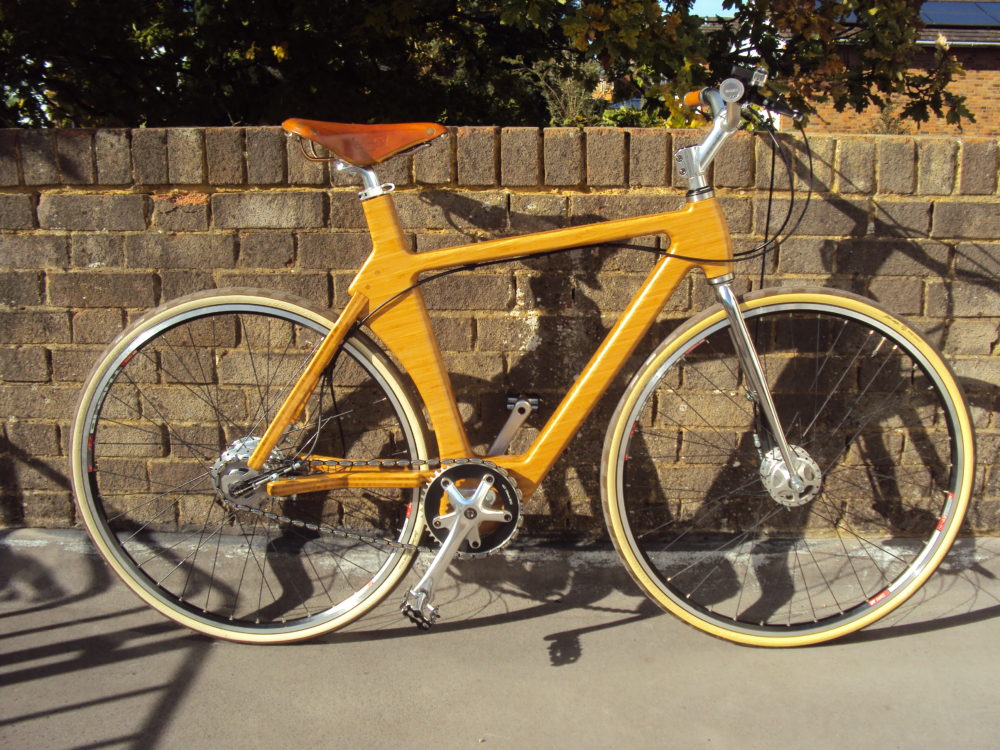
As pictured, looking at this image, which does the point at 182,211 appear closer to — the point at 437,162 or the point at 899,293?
the point at 437,162

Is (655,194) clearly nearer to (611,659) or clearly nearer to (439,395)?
(439,395)

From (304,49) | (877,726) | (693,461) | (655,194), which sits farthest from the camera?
(304,49)

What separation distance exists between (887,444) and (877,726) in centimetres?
104

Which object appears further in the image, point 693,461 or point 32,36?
point 32,36

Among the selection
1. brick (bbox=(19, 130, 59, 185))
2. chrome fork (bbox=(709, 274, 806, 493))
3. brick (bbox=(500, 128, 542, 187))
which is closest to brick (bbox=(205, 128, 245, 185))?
brick (bbox=(19, 130, 59, 185))

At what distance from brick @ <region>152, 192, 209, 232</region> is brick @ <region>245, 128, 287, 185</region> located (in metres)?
0.19

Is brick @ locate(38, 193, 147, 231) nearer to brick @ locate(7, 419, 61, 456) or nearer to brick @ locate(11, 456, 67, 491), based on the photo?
brick @ locate(7, 419, 61, 456)

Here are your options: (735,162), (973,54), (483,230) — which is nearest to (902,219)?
(735,162)

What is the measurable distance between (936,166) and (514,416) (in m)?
1.62

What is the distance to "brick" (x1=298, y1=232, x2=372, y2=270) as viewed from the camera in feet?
8.69

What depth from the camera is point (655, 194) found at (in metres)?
2.63

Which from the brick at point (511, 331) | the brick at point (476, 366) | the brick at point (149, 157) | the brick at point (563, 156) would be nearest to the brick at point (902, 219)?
the brick at point (563, 156)

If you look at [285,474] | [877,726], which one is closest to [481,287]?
[285,474]

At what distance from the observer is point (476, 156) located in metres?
2.60
